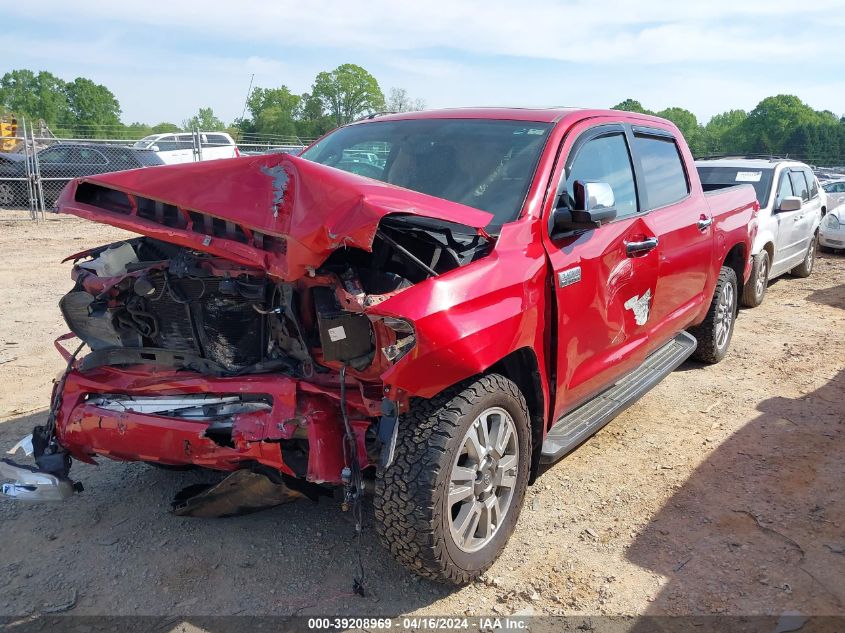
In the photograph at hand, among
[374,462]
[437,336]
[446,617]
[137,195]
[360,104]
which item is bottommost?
[446,617]

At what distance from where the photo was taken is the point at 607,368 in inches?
148

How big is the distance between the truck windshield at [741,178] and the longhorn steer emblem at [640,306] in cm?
532

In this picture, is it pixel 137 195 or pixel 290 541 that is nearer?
pixel 137 195

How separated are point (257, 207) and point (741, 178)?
8.08 metres

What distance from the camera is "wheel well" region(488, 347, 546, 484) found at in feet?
10.2

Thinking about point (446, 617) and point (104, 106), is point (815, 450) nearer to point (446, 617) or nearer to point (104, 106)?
point (446, 617)

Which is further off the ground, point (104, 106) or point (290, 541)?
point (104, 106)

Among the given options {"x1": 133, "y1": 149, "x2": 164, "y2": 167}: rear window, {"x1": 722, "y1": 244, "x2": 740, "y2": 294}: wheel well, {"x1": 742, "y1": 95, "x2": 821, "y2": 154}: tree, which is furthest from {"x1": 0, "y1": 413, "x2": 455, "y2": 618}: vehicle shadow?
{"x1": 742, "y1": 95, "x2": 821, "y2": 154}: tree

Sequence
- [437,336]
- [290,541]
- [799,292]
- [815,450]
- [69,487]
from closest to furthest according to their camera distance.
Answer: [437,336] < [69,487] < [290,541] < [815,450] < [799,292]

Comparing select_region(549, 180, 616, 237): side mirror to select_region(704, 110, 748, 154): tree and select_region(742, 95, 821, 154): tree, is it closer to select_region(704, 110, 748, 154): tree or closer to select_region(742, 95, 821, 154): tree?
select_region(704, 110, 748, 154): tree

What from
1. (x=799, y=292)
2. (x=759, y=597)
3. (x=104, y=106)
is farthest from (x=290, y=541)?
(x=104, y=106)

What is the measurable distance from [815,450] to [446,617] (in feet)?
9.47

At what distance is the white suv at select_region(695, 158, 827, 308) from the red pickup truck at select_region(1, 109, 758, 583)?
17.6 ft

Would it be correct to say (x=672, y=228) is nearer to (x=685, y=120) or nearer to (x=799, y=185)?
(x=799, y=185)
